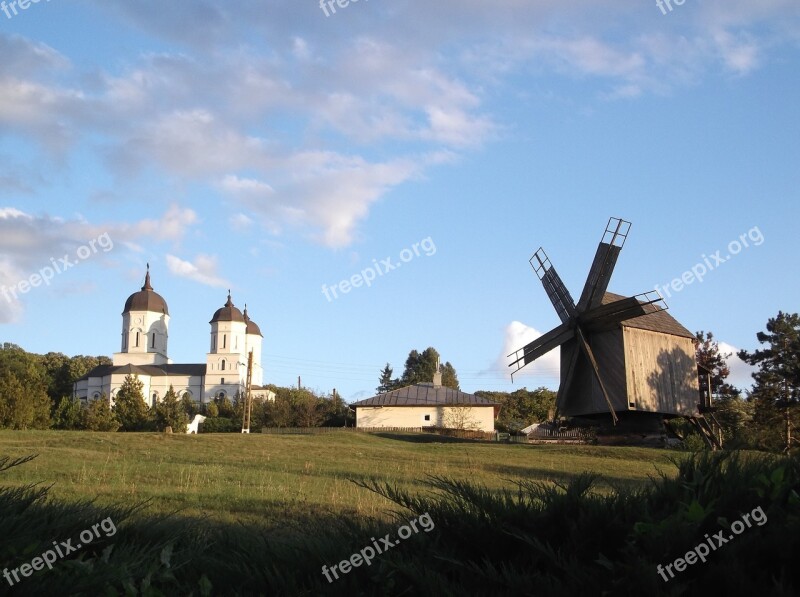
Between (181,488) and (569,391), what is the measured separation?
25.8 metres

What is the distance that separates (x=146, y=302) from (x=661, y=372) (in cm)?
9862

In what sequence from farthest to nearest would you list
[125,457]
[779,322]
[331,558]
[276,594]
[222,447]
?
[779,322], [222,447], [125,457], [331,558], [276,594]

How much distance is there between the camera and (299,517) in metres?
10.7

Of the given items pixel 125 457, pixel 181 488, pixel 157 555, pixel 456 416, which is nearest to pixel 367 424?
pixel 456 416

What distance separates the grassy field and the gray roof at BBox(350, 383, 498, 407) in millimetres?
30414

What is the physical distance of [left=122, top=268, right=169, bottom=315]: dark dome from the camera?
122 m

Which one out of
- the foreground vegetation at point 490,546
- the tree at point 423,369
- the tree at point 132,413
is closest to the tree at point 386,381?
the tree at point 423,369

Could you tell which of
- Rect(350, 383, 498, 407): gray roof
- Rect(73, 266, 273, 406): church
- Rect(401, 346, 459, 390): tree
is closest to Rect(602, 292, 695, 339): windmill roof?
Rect(350, 383, 498, 407): gray roof

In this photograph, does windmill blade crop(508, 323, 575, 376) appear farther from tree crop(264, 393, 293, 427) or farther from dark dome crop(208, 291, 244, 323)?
dark dome crop(208, 291, 244, 323)

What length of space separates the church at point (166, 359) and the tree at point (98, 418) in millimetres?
54054

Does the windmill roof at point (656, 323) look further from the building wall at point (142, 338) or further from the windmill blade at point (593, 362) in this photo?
the building wall at point (142, 338)

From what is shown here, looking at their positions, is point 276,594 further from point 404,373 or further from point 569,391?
point 404,373

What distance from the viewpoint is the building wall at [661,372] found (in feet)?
117

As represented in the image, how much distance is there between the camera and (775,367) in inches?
1644
